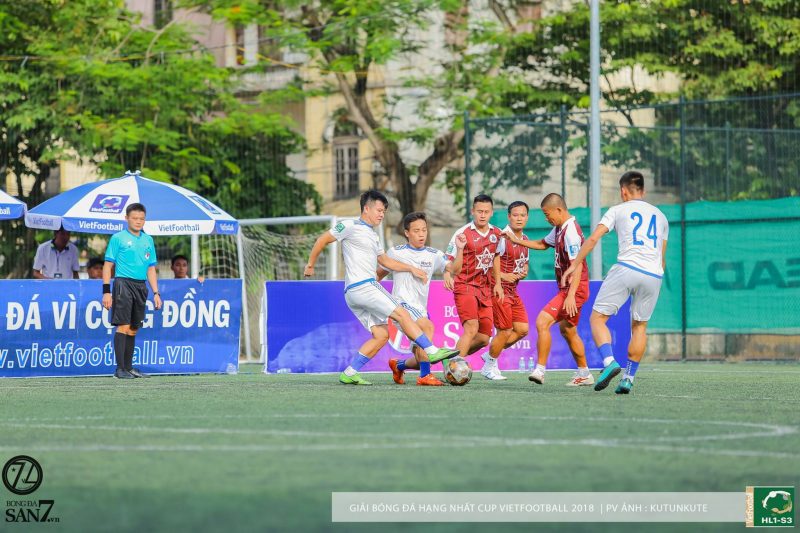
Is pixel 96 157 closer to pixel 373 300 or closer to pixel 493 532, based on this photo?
pixel 373 300

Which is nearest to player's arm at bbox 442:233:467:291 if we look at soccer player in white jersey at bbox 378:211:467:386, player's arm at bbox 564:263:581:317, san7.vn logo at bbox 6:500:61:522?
soccer player in white jersey at bbox 378:211:467:386

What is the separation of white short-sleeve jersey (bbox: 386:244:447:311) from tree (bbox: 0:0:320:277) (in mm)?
14633

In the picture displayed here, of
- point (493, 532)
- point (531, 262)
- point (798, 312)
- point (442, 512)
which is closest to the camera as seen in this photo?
point (493, 532)

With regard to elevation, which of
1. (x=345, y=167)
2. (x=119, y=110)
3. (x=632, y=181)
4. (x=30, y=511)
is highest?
(x=119, y=110)

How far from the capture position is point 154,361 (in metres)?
16.5

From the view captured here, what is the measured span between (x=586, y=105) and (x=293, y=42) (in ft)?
21.3

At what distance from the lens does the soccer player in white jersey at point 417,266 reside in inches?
535

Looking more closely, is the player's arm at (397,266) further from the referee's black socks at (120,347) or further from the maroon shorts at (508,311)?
the referee's black socks at (120,347)

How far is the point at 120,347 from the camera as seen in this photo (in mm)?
Answer: 15273

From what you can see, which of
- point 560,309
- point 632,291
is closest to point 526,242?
point 560,309

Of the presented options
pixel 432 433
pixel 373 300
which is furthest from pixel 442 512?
pixel 373 300

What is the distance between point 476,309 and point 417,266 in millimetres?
792

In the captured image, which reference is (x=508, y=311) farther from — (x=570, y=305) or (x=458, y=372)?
(x=570, y=305)

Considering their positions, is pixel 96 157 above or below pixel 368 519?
above
